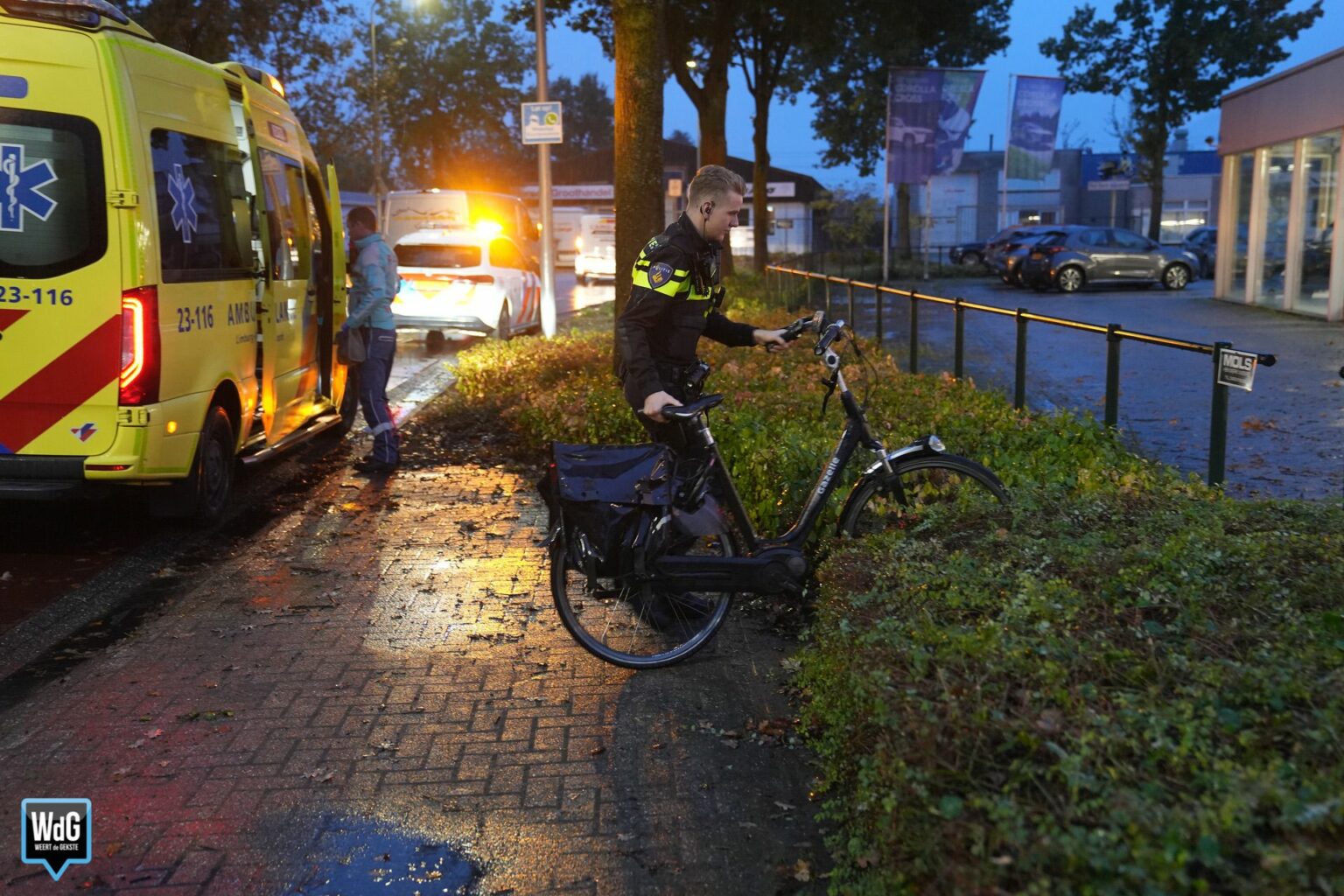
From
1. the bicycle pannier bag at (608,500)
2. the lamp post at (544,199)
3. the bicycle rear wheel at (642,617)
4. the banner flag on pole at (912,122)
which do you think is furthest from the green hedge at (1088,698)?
the banner flag on pole at (912,122)

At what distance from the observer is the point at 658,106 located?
11.3m


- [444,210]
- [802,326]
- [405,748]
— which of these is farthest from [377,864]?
[444,210]

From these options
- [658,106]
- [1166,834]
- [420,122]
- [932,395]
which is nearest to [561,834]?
[1166,834]

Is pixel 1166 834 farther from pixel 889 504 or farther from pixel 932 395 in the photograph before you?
pixel 932 395

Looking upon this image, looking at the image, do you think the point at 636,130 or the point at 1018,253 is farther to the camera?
the point at 1018,253

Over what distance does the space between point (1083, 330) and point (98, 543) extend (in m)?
6.05

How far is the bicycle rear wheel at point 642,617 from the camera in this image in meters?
5.17

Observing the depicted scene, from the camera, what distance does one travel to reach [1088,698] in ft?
10.00

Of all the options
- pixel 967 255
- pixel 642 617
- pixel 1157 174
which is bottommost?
pixel 642 617

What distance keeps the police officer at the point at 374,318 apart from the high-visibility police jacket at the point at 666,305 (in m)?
4.49

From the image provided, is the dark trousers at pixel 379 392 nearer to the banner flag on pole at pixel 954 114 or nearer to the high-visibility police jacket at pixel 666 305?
the high-visibility police jacket at pixel 666 305

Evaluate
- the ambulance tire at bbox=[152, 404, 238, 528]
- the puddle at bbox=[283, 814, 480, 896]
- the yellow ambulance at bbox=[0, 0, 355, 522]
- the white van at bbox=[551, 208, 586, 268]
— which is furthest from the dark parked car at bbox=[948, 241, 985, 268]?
the puddle at bbox=[283, 814, 480, 896]

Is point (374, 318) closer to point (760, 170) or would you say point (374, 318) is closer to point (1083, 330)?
point (1083, 330)

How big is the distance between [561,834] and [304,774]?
3.08 ft
